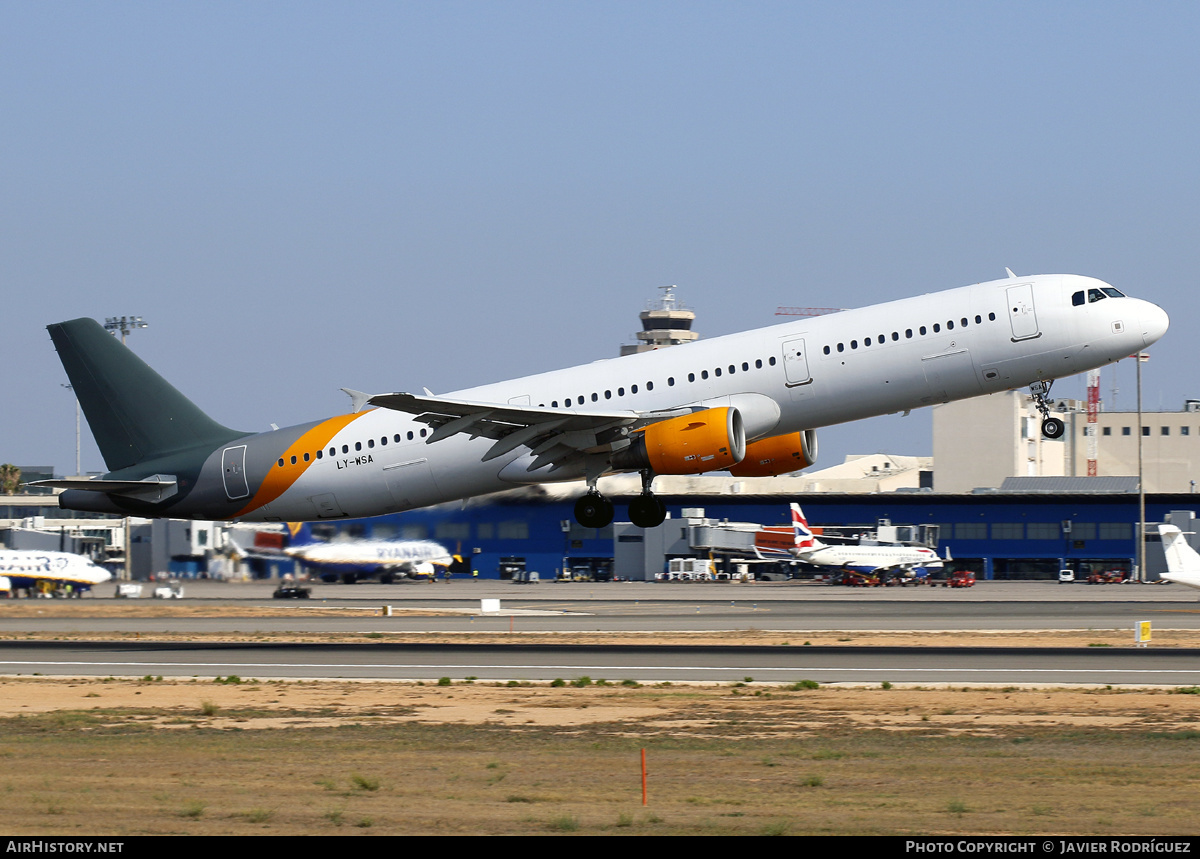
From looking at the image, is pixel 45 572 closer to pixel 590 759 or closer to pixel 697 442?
pixel 697 442

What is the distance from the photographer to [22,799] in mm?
17703

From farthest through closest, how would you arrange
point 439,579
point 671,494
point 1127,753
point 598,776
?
point 671,494 < point 439,579 < point 1127,753 < point 598,776

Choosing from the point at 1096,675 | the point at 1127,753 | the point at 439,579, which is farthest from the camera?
the point at 439,579

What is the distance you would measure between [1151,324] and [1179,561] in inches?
1377

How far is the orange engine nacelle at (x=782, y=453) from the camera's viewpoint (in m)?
38.3

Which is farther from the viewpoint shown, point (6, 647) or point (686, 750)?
point (6, 647)

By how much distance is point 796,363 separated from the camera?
113 ft

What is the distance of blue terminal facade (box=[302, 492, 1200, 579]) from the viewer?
105 metres

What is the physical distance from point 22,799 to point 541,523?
82258 mm

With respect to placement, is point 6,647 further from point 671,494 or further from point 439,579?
point 671,494

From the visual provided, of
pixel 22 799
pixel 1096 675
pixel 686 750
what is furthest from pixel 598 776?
pixel 1096 675

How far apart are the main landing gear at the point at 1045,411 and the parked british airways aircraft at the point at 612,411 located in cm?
7

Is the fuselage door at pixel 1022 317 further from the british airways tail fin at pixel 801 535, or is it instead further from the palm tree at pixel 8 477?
the palm tree at pixel 8 477

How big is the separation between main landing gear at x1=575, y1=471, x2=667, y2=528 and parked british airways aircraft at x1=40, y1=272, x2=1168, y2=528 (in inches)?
2.5
